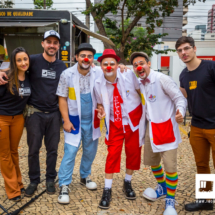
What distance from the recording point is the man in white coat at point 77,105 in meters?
3.21

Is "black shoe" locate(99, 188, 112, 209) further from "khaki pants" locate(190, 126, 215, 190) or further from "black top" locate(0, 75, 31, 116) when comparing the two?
"black top" locate(0, 75, 31, 116)

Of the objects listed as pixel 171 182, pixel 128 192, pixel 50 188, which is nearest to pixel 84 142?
pixel 50 188

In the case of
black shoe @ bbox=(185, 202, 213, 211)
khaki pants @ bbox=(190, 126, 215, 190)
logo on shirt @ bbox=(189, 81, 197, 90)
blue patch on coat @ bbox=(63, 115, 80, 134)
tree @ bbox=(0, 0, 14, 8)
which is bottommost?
black shoe @ bbox=(185, 202, 213, 211)

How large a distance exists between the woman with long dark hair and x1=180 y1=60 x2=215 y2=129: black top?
207 centimetres

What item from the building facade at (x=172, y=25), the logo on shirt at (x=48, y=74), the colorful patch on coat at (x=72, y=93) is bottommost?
the colorful patch on coat at (x=72, y=93)

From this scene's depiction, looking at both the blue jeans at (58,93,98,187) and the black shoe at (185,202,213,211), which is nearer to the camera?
the black shoe at (185,202,213,211)

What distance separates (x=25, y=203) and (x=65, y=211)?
0.57 meters

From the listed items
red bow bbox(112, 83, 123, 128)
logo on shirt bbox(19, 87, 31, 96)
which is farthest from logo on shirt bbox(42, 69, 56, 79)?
red bow bbox(112, 83, 123, 128)

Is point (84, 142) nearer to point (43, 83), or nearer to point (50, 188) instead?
point (50, 188)

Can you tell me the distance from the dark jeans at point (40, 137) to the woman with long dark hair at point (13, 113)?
164mm

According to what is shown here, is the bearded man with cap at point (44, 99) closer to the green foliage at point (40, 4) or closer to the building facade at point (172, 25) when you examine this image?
the green foliage at point (40, 4)

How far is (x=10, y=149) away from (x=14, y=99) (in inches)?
27.5

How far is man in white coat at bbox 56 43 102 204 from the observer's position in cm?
321

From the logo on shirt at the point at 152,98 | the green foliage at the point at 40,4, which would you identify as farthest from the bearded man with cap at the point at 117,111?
the green foliage at the point at 40,4
